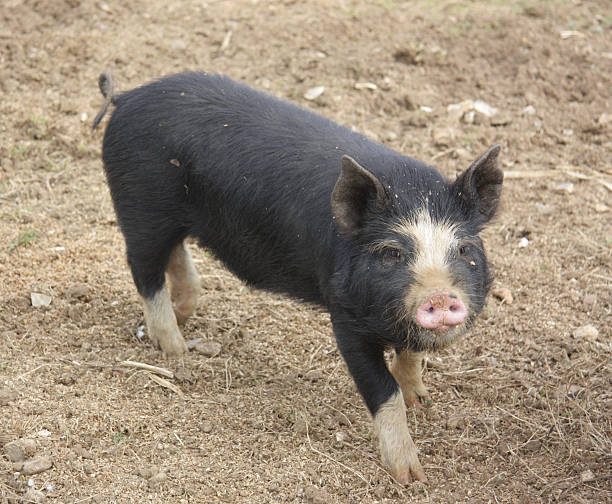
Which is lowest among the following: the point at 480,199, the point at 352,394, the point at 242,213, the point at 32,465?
the point at 352,394

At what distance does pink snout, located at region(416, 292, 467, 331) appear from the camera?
10.9 ft

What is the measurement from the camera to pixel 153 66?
782 centimetres

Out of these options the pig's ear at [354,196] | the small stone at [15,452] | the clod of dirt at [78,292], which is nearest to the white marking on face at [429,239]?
the pig's ear at [354,196]

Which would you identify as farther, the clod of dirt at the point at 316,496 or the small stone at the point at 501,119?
the small stone at the point at 501,119

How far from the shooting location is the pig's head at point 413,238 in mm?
3559

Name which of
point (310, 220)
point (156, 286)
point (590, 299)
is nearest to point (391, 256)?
point (310, 220)

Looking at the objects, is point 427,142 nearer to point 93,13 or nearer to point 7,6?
point 93,13

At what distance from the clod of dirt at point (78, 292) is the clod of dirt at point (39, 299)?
0.13 m

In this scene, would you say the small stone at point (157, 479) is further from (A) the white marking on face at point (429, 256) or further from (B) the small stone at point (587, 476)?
(B) the small stone at point (587, 476)

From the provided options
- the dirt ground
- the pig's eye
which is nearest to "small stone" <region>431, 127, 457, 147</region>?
the dirt ground

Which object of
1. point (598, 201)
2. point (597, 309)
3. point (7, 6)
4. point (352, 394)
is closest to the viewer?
point (352, 394)

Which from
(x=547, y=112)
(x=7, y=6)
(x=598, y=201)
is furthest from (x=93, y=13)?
(x=598, y=201)

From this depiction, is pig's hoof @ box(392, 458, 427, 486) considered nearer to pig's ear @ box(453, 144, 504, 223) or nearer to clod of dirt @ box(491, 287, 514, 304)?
pig's ear @ box(453, 144, 504, 223)

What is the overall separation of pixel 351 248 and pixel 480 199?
66 cm
